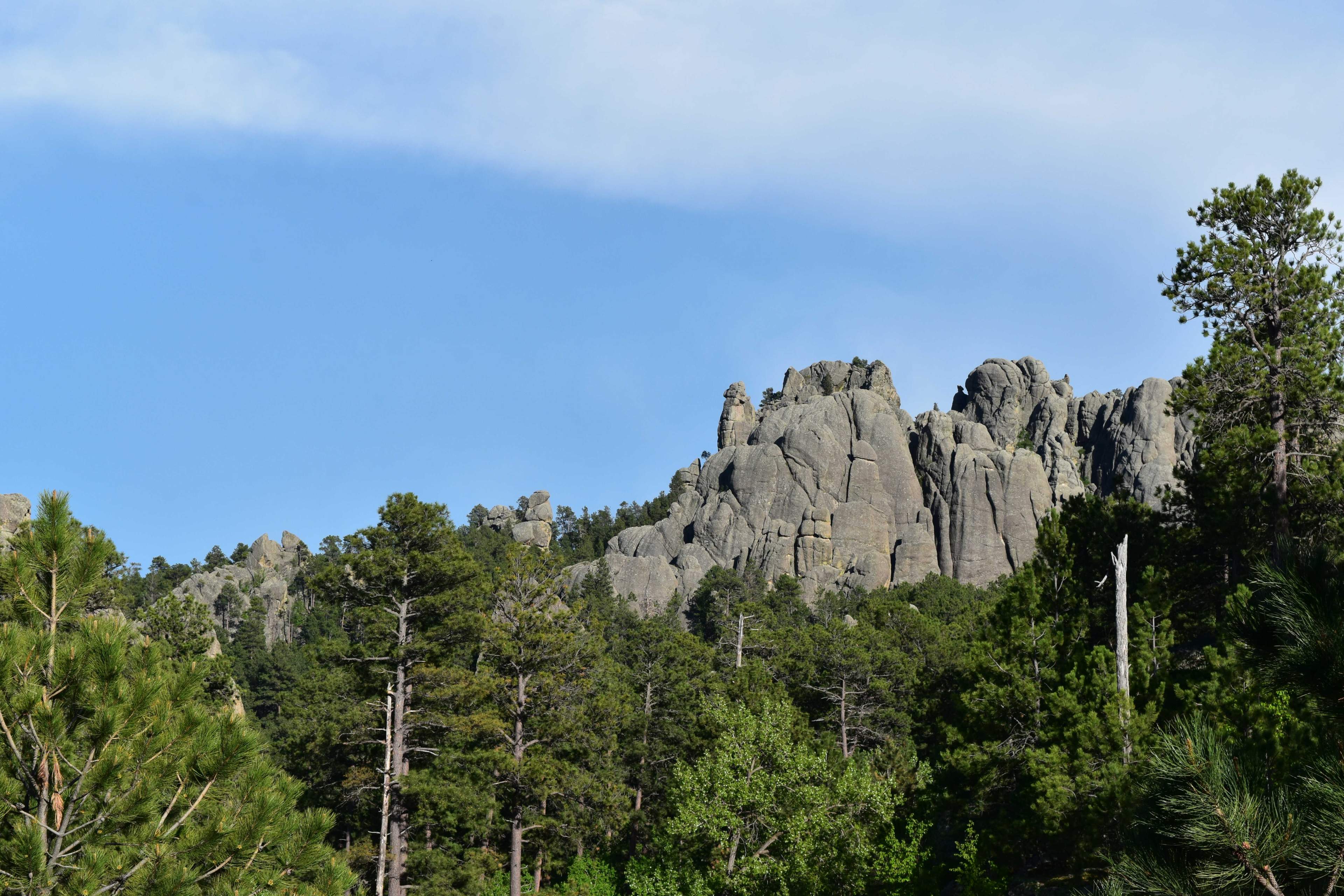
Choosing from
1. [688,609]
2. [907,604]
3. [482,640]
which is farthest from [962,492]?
[482,640]

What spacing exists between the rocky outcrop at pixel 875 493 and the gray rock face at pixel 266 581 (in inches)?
1290

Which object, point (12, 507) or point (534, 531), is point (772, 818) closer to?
point (12, 507)

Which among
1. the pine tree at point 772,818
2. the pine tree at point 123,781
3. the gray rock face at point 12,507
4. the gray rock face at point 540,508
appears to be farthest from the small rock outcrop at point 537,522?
the pine tree at point 123,781

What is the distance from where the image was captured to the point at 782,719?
22375mm

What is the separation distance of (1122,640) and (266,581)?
Answer: 329 feet

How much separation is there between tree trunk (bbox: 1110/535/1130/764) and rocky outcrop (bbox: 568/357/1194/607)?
5787 cm

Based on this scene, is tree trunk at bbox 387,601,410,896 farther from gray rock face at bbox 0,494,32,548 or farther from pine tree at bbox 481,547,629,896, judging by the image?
gray rock face at bbox 0,494,32,548

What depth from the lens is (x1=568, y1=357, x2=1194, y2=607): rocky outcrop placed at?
85312 millimetres

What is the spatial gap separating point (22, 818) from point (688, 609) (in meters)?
73.3

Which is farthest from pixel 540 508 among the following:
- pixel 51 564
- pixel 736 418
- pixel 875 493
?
pixel 51 564

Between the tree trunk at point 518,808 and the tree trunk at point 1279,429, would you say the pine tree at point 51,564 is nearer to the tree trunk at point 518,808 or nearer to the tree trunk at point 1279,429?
the tree trunk at point 518,808

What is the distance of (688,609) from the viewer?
265 feet

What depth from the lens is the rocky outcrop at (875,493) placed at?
85312mm

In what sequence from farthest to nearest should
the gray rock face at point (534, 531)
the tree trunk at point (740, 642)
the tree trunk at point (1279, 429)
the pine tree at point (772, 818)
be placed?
1. the gray rock face at point (534, 531)
2. the tree trunk at point (740, 642)
3. the tree trunk at point (1279, 429)
4. the pine tree at point (772, 818)
